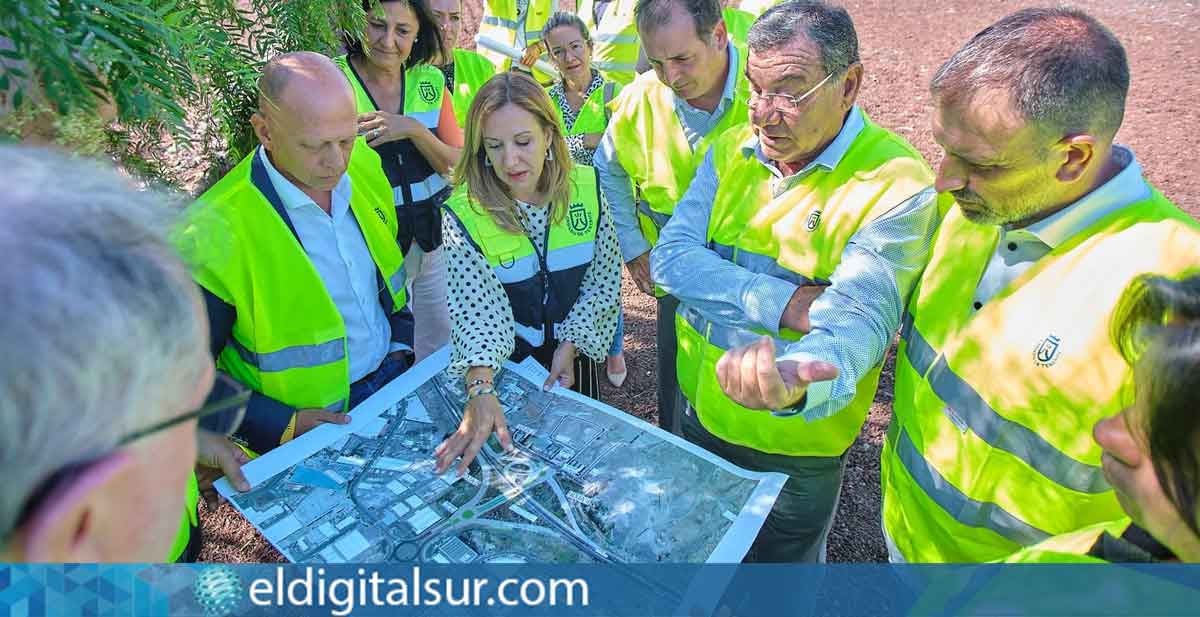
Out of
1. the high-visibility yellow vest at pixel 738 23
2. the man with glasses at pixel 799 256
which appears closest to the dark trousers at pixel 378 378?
the man with glasses at pixel 799 256

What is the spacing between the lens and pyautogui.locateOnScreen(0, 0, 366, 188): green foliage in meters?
1.35

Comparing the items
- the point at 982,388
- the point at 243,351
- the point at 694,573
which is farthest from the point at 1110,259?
the point at 243,351

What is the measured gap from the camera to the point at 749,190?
7.47ft

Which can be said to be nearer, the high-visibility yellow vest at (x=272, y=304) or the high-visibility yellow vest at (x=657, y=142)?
the high-visibility yellow vest at (x=272, y=304)

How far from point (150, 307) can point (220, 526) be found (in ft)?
9.71

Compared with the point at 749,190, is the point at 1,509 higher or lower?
higher

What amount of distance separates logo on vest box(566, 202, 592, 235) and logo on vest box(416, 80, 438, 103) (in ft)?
4.23

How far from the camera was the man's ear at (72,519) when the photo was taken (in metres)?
0.77

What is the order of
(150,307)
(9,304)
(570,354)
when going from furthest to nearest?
1. (570,354)
2. (150,307)
3. (9,304)

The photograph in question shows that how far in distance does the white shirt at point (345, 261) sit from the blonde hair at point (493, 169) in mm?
432

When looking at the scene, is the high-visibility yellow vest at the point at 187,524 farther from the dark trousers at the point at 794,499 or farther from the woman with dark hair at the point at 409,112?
the woman with dark hair at the point at 409,112

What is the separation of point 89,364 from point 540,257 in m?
2.00

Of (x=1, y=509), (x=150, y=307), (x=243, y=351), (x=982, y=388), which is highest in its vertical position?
(x=150, y=307)

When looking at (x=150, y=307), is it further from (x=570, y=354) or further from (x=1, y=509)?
(x=570, y=354)
